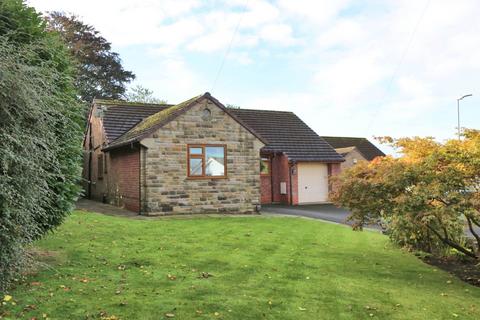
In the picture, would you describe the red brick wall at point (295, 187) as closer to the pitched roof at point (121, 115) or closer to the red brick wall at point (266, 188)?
the red brick wall at point (266, 188)

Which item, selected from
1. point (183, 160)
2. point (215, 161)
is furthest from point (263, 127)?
point (183, 160)

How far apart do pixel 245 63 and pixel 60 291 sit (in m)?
10.7

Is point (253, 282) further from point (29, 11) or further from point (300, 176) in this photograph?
point (300, 176)

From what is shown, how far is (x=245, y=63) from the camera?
1466cm

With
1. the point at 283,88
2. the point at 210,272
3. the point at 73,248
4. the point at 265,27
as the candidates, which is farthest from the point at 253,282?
the point at 283,88

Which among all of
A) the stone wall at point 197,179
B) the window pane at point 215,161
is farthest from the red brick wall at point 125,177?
the window pane at point 215,161

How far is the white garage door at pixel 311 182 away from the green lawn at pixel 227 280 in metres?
12.6

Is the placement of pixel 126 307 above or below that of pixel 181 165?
below

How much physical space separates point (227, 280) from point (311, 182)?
18337 mm

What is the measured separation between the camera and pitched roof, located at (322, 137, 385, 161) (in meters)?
36.7

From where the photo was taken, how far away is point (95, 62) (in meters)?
38.8

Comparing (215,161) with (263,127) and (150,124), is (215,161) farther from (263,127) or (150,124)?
(263,127)

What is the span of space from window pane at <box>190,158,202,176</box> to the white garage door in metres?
8.34

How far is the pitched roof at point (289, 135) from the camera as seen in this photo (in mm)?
24438
